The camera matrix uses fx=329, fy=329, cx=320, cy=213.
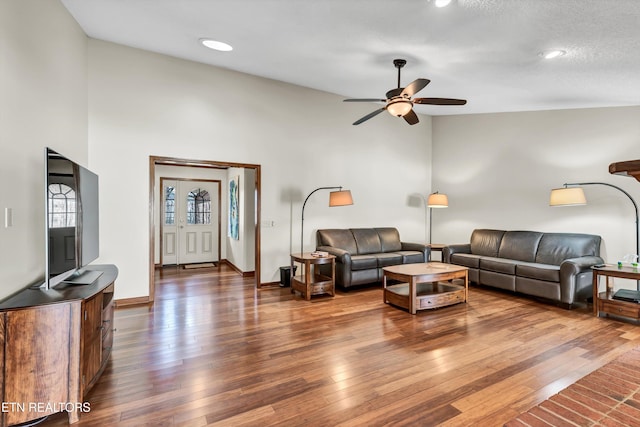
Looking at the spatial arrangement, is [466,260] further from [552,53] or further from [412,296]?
[552,53]

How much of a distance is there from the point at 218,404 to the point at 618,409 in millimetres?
2024

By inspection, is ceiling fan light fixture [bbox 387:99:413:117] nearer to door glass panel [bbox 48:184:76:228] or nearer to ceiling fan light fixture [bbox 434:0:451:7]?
ceiling fan light fixture [bbox 434:0:451:7]

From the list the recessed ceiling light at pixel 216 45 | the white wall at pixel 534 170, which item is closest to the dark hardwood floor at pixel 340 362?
the white wall at pixel 534 170

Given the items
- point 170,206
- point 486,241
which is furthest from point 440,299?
point 170,206

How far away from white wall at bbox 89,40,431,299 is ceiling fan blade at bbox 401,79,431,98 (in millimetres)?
2344

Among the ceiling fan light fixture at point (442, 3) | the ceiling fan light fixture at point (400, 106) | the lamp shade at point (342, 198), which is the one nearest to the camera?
the ceiling fan light fixture at point (442, 3)

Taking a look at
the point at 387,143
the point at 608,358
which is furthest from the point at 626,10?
the point at 387,143

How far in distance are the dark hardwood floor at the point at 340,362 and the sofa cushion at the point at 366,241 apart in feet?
5.01

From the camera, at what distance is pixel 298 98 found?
5520mm

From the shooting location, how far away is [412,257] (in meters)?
5.62

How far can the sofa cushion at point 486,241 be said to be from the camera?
18.6ft

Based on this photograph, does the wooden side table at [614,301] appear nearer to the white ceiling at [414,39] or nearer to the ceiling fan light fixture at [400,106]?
the white ceiling at [414,39]

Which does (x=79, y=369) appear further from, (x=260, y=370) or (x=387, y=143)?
(x=387, y=143)

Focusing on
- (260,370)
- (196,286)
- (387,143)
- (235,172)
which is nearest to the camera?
(260,370)
